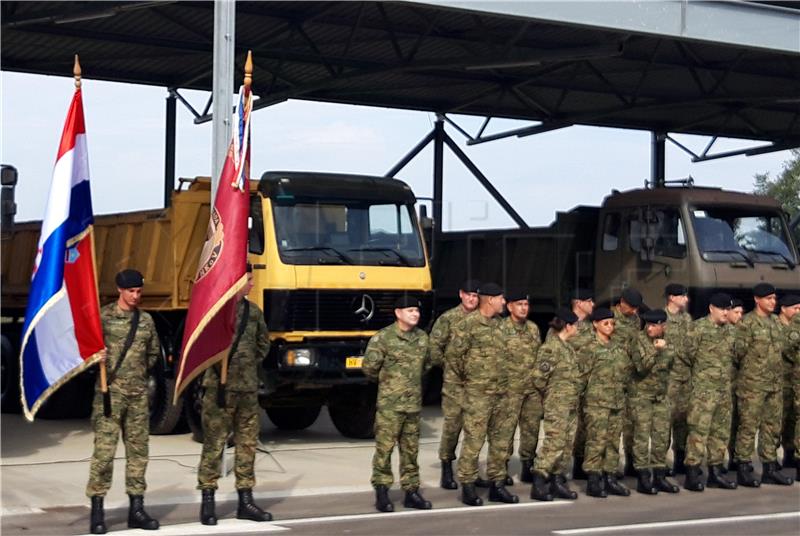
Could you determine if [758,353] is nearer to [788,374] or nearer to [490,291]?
[788,374]

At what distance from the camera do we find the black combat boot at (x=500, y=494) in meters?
11.1

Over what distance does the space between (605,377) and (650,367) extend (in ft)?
1.46

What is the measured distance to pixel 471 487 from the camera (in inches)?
431

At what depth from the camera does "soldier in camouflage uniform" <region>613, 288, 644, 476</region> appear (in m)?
11.7

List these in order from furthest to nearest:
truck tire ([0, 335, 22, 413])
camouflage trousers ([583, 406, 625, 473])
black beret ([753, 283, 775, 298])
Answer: truck tire ([0, 335, 22, 413]), black beret ([753, 283, 775, 298]), camouflage trousers ([583, 406, 625, 473])

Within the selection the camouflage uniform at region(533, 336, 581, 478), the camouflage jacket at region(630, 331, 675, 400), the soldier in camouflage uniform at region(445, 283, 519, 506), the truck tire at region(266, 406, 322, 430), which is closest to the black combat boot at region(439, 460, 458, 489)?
the soldier in camouflage uniform at region(445, 283, 519, 506)

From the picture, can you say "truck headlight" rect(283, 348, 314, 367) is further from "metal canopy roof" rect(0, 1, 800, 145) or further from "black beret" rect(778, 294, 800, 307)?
"black beret" rect(778, 294, 800, 307)

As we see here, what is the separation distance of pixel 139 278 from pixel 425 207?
18.9 ft

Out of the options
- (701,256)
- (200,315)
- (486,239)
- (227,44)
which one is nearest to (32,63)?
(486,239)

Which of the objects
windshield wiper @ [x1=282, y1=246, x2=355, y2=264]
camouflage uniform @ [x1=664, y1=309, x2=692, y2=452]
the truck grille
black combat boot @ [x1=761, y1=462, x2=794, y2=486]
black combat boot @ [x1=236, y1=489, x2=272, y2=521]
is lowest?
black combat boot @ [x1=761, y1=462, x2=794, y2=486]

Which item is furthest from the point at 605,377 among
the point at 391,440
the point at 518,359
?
the point at 391,440

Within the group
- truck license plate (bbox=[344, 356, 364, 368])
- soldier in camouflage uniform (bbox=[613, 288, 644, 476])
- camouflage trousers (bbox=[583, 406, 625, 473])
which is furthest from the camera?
truck license plate (bbox=[344, 356, 364, 368])

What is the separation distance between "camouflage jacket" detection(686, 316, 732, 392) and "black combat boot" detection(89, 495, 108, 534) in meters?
5.23

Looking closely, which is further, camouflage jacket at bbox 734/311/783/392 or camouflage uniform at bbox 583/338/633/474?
camouflage jacket at bbox 734/311/783/392
